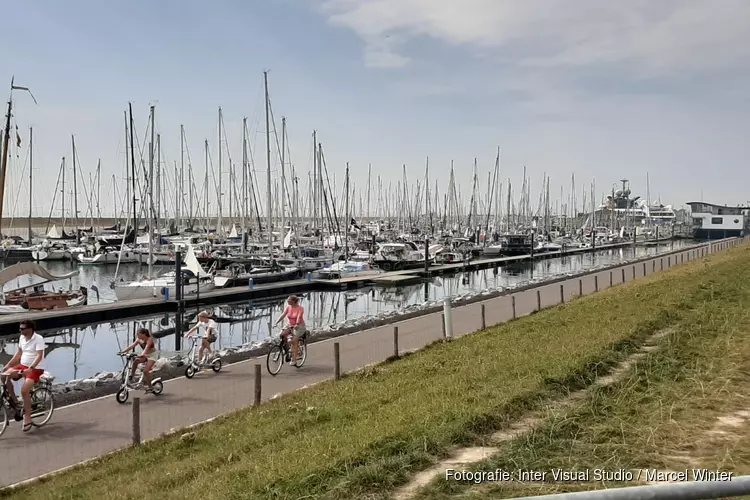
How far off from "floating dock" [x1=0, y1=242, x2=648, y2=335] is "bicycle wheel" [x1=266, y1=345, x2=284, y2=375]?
876 inches

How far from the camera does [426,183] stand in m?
113

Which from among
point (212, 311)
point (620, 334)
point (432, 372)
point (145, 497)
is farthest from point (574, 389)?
point (212, 311)

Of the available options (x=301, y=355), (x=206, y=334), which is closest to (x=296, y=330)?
(x=301, y=355)

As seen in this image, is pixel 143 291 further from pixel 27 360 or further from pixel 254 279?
pixel 27 360

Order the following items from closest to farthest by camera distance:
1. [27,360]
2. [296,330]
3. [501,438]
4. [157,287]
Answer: [501,438], [27,360], [296,330], [157,287]

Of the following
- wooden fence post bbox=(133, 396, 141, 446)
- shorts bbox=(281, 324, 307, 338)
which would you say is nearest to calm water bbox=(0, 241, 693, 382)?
shorts bbox=(281, 324, 307, 338)

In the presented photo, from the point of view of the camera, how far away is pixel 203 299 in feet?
142

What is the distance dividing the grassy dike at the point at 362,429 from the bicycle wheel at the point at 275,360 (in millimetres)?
2483

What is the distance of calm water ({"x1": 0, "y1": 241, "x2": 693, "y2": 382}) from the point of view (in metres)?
28.2

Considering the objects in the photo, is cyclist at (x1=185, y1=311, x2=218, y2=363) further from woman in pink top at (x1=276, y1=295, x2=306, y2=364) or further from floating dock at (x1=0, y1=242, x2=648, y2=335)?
floating dock at (x1=0, y1=242, x2=648, y2=335)

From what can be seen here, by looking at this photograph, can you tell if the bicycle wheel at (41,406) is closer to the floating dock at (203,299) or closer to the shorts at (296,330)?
the shorts at (296,330)

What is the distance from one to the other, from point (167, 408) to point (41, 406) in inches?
89.6

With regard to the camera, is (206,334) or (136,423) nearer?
(136,423)

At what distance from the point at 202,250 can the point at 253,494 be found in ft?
211
